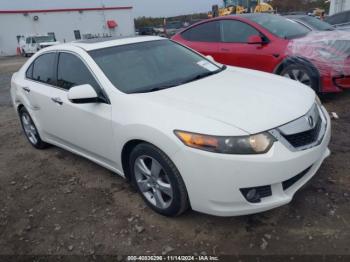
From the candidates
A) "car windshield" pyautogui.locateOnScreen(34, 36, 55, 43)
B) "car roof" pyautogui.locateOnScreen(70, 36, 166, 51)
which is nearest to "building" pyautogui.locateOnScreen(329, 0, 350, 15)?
"car roof" pyautogui.locateOnScreen(70, 36, 166, 51)

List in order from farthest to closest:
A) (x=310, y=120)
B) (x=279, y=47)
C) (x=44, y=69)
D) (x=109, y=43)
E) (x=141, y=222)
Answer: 1. (x=279, y=47)
2. (x=44, y=69)
3. (x=109, y=43)
4. (x=141, y=222)
5. (x=310, y=120)

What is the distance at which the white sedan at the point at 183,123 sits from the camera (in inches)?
93.9

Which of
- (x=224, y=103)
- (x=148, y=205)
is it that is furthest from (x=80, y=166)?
(x=224, y=103)

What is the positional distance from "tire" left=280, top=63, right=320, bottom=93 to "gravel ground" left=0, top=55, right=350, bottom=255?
4.50ft

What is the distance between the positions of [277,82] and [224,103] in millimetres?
862

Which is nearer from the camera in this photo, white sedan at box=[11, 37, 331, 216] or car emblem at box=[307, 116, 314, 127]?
white sedan at box=[11, 37, 331, 216]

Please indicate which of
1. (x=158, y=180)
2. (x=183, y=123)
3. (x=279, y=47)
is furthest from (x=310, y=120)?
(x=279, y=47)

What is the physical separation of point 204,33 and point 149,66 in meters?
3.43

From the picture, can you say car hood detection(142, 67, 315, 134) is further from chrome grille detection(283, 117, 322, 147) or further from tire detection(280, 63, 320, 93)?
tire detection(280, 63, 320, 93)

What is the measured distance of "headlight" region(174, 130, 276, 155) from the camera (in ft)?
7.72

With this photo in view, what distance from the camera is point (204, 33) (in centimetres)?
654

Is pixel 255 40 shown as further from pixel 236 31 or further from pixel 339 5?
pixel 339 5

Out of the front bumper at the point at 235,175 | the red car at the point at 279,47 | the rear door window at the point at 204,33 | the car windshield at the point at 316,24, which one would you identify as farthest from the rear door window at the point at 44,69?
the car windshield at the point at 316,24

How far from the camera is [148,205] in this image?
3.08 m
